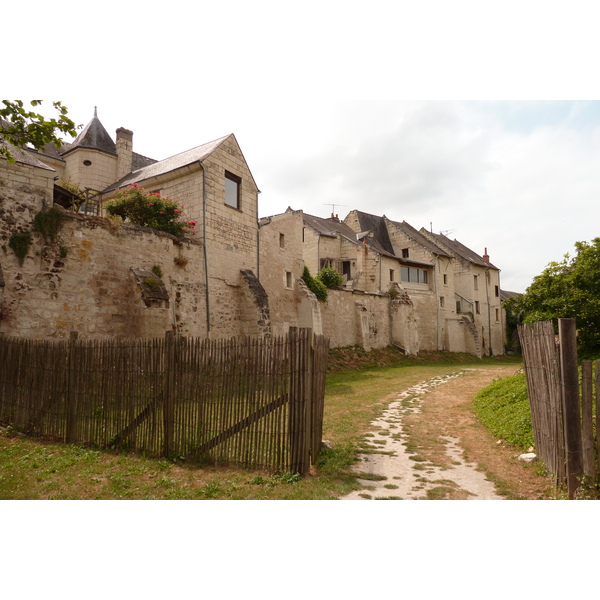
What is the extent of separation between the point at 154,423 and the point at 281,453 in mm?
2189

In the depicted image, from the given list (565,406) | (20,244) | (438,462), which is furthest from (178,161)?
(565,406)

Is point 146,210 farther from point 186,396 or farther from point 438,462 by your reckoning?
point 438,462

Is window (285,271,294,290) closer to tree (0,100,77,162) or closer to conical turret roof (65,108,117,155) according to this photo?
conical turret roof (65,108,117,155)

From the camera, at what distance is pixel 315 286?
22.8m

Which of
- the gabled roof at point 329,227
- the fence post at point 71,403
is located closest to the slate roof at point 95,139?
the gabled roof at point 329,227

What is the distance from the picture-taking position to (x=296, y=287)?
21.4 meters

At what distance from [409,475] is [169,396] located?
363 cm

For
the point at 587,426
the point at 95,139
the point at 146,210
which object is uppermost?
the point at 95,139

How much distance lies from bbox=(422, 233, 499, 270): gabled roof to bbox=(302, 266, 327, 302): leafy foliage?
767 inches

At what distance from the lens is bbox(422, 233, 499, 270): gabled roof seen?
3819 centimetres

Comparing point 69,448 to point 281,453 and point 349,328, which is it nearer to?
point 281,453

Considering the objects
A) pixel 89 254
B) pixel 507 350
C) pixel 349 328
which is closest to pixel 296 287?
pixel 349 328

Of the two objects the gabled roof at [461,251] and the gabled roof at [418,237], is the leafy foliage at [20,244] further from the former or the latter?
the gabled roof at [461,251]

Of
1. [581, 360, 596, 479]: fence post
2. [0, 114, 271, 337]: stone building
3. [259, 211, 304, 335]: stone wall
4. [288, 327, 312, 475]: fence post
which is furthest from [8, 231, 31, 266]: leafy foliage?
[581, 360, 596, 479]: fence post
